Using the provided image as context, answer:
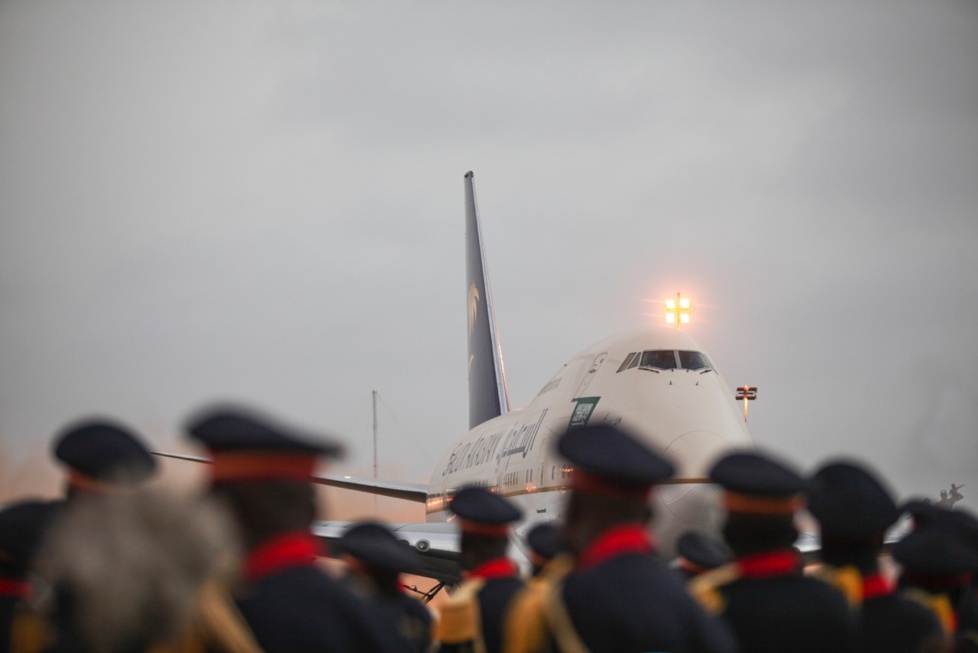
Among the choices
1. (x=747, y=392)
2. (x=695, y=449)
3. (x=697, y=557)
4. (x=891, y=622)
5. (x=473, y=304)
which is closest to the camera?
(x=891, y=622)

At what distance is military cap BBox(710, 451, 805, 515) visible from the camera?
13.8ft

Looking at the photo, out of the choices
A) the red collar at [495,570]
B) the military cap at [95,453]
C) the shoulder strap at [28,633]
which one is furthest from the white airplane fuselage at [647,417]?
the military cap at [95,453]

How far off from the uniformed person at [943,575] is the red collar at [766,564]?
1407 millimetres

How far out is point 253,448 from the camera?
302 centimetres

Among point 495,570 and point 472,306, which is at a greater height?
point 472,306

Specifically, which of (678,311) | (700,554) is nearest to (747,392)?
(678,311)

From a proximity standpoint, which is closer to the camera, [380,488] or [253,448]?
[253,448]

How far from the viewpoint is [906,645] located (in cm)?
478

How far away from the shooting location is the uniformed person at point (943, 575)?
5410 mm

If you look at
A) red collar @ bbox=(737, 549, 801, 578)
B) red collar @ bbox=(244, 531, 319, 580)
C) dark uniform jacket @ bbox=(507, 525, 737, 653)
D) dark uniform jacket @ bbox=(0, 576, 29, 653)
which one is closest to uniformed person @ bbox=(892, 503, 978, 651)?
red collar @ bbox=(737, 549, 801, 578)

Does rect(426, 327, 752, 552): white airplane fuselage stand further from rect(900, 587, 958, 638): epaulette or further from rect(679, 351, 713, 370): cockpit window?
rect(900, 587, 958, 638): epaulette

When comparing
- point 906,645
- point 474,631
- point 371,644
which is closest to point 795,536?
point 906,645

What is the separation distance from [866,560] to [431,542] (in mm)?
15053

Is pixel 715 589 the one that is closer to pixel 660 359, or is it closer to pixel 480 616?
pixel 480 616
